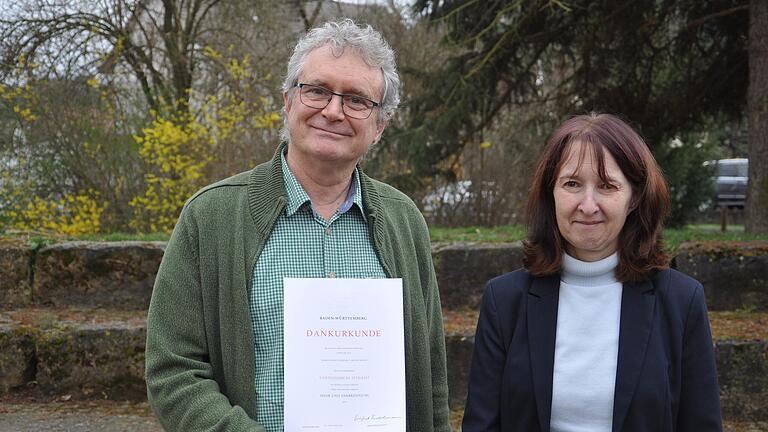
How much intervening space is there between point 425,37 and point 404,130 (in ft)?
16.2

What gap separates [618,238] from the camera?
233 centimetres

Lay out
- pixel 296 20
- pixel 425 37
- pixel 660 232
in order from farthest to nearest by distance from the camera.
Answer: pixel 296 20
pixel 425 37
pixel 660 232

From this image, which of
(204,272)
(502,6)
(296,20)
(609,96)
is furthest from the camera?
(296,20)

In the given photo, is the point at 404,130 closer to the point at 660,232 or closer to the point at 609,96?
the point at 609,96

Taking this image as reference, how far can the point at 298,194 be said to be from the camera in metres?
2.34

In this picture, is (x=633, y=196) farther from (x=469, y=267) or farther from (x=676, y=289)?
(x=469, y=267)

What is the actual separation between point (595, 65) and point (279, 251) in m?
7.23

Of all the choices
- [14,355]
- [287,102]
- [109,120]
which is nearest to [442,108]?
[109,120]

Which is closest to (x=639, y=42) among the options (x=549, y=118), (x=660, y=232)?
(x=549, y=118)

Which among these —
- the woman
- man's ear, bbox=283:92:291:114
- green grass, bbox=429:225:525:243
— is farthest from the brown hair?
green grass, bbox=429:225:525:243

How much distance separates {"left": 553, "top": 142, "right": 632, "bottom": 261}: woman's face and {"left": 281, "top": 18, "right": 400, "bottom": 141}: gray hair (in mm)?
555

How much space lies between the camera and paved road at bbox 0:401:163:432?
4.82 meters

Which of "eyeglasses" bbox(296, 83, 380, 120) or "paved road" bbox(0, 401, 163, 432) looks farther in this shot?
"paved road" bbox(0, 401, 163, 432)
